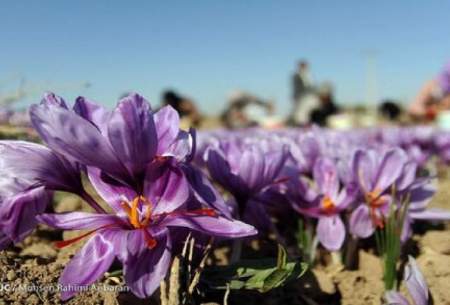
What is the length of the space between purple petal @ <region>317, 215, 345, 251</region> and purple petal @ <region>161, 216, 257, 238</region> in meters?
0.65

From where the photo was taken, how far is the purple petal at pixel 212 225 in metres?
1.00

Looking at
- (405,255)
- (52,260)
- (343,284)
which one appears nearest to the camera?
(52,260)

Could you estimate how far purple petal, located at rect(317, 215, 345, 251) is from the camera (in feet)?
5.36

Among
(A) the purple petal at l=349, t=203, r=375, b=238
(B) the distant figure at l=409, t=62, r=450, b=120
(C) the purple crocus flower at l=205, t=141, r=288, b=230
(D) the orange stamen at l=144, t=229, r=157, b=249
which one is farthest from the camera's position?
(B) the distant figure at l=409, t=62, r=450, b=120

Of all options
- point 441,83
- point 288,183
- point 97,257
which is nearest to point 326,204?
point 288,183

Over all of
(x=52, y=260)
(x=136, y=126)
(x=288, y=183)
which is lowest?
(x=52, y=260)

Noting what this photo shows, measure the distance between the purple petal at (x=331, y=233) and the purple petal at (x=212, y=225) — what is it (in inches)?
25.5

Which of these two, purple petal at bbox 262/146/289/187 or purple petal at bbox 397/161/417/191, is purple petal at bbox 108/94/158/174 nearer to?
purple petal at bbox 262/146/289/187

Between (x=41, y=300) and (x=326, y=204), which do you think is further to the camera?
(x=326, y=204)

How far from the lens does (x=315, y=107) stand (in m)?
12.6

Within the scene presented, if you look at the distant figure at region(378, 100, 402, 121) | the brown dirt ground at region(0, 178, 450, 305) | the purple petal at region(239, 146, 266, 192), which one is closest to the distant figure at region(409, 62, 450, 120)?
the brown dirt ground at region(0, 178, 450, 305)

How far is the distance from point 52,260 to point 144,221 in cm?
37

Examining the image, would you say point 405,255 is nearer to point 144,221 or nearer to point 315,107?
point 144,221

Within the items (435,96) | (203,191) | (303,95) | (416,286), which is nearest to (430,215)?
(416,286)
